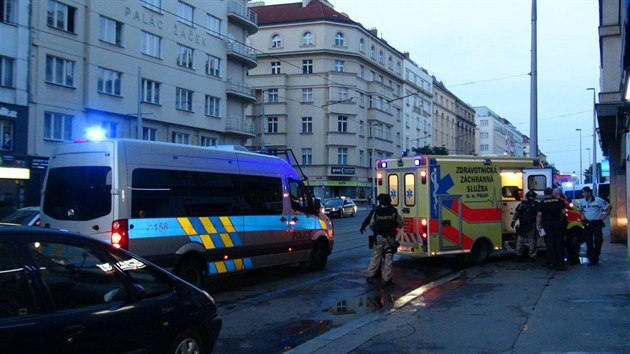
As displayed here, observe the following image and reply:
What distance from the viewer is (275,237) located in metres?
11.2

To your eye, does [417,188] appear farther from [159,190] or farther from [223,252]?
[159,190]

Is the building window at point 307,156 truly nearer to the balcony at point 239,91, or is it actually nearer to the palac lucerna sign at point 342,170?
the palac lucerna sign at point 342,170

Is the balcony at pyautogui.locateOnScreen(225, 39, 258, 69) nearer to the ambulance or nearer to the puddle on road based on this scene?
the ambulance

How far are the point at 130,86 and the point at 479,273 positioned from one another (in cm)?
2717

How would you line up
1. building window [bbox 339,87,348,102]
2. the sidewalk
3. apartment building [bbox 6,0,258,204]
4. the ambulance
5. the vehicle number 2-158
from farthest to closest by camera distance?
building window [bbox 339,87,348,102]
apartment building [bbox 6,0,258,204]
the ambulance
the vehicle number 2-158
the sidewalk

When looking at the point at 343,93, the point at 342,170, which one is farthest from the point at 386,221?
the point at 343,93

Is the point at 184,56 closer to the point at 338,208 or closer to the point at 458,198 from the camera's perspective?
the point at 338,208

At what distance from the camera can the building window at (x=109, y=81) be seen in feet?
105

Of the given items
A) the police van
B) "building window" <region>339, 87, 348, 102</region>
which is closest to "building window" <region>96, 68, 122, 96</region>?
the police van

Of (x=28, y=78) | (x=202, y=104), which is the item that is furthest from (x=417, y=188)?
(x=202, y=104)

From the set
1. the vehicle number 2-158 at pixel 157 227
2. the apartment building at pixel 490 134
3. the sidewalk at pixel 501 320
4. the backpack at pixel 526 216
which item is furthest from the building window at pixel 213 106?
the apartment building at pixel 490 134

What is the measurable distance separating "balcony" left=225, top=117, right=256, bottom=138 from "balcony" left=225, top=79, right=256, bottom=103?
178 cm

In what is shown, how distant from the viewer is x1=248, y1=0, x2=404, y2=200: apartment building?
6181 cm

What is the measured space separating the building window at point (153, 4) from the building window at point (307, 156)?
2922 cm
